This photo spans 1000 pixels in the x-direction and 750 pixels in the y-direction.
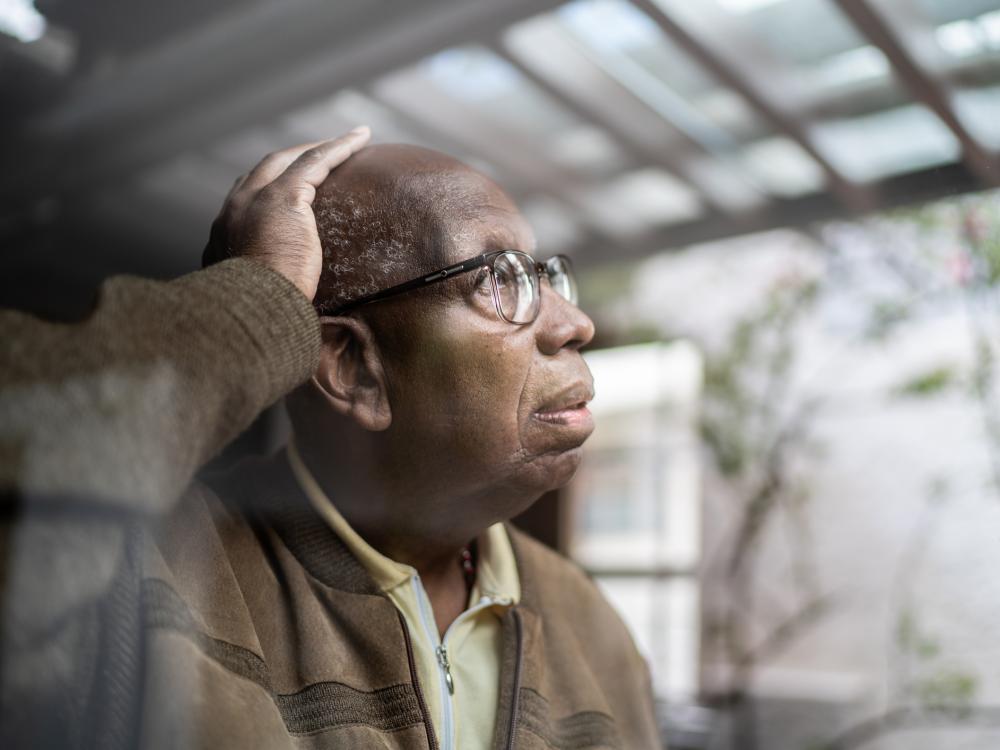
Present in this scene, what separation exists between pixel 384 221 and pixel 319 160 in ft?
0.31

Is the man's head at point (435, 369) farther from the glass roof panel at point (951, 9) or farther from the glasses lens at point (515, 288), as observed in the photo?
the glass roof panel at point (951, 9)

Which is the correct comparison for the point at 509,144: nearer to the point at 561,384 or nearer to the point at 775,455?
the point at 561,384

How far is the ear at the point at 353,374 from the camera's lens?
1037mm

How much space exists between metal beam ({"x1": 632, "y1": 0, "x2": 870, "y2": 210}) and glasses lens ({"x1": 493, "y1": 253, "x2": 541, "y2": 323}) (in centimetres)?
63

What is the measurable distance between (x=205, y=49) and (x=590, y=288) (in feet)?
2.14

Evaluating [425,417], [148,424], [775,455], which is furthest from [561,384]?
[775,455]

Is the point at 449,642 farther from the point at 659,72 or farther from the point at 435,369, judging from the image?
the point at 659,72

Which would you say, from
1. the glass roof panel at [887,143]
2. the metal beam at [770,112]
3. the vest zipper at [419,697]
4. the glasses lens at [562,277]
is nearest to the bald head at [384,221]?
the glasses lens at [562,277]

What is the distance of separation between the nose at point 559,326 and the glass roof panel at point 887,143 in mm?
633

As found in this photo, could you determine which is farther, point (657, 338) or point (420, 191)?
point (657, 338)

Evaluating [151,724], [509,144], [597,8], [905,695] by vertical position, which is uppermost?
[597,8]

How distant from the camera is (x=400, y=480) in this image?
3.41 feet

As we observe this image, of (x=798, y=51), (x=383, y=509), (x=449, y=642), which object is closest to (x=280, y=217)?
(x=383, y=509)

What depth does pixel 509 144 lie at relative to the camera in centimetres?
150
